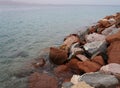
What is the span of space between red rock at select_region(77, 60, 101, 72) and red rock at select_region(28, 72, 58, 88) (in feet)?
5.57

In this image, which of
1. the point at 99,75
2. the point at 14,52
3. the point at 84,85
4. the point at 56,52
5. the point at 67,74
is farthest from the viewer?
the point at 14,52

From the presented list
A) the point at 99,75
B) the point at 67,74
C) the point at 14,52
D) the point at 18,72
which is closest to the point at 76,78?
the point at 99,75

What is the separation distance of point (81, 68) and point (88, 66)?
0.41m

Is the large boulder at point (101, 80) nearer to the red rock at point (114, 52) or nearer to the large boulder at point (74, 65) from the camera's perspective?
the red rock at point (114, 52)

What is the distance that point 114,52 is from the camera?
515 inches

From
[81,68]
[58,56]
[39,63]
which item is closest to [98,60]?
[81,68]

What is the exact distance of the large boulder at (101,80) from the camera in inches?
392

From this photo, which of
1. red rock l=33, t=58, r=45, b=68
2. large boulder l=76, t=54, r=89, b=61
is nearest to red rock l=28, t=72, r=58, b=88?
red rock l=33, t=58, r=45, b=68

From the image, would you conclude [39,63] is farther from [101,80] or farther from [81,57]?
[101,80]

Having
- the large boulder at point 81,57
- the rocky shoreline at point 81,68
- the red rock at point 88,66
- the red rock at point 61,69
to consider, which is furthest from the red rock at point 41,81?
the large boulder at point 81,57

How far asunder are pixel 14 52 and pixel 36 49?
2050mm

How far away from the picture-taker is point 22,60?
16.0 meters

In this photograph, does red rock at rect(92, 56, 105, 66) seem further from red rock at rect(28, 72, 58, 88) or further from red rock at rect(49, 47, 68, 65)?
red rock at rect(28, 72, 58, 88)

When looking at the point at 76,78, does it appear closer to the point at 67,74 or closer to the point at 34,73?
the point at 67,74
